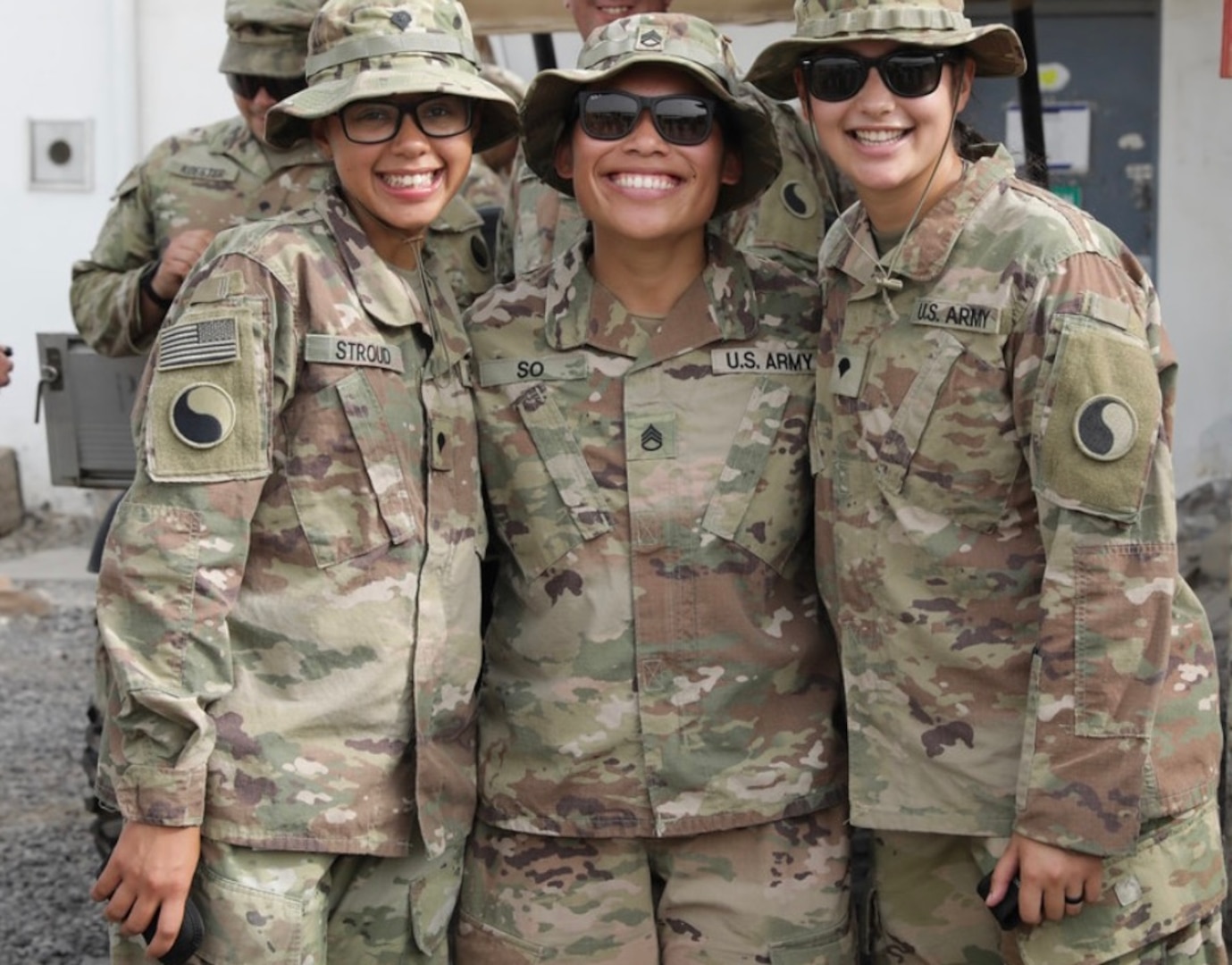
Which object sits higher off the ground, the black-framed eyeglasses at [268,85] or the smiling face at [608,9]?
the smiling face at [608,9]

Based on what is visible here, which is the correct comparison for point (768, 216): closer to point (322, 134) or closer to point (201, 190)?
point (322, 134)

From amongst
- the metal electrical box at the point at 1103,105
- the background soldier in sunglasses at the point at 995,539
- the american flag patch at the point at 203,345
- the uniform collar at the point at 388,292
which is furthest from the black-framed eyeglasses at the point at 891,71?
the metal electrical box at the point at 1103,105

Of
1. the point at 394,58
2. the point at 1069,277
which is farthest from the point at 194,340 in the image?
the point at 1069,277

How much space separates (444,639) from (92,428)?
2168mm

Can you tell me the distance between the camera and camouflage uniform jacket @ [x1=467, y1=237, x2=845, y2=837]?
305 centimetres

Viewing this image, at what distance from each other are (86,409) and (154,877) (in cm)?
235

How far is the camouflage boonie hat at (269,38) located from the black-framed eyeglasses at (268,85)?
1 centimetres

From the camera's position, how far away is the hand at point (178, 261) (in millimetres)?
4277

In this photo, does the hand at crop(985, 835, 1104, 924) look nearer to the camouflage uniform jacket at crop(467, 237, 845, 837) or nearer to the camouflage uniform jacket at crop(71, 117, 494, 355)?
the camouflage uniform jacket at crop(467, 237, 845, 837)

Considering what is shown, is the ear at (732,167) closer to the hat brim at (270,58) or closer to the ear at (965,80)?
the ear at (965,80)

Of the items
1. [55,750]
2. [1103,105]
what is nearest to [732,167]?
[55,750]

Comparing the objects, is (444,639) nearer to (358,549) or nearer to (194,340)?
(358,549)

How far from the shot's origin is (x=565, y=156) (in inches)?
130

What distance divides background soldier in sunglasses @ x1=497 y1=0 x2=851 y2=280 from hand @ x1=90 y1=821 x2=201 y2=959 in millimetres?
1549
